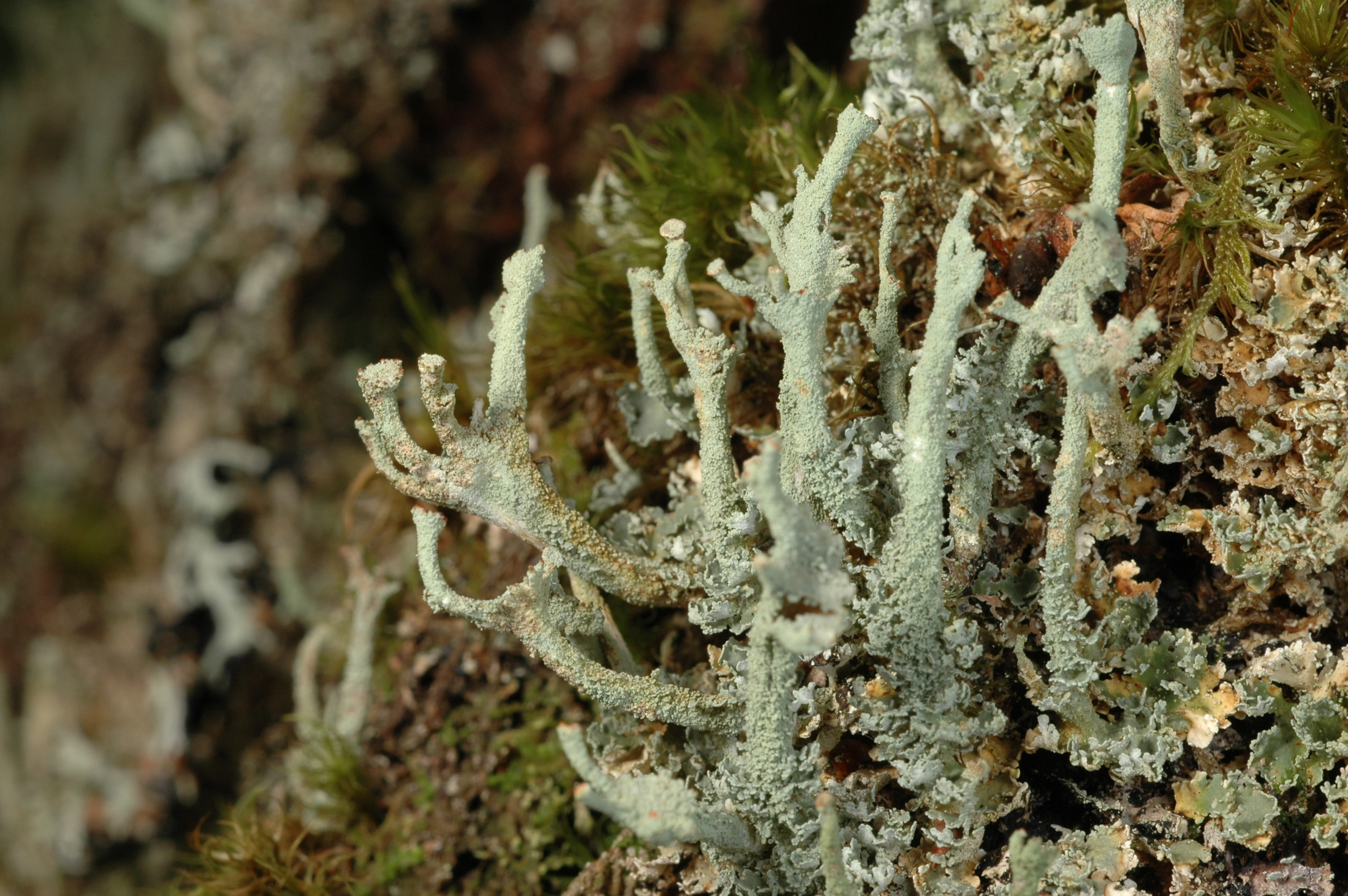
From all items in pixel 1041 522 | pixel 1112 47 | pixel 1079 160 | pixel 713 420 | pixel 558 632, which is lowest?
pixel 1041 522

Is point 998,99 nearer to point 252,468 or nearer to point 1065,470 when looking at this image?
point 1065,470

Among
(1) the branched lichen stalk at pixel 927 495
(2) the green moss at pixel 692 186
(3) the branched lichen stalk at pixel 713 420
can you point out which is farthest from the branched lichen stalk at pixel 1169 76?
(3) the branched lichen stalk at pixel 713 420

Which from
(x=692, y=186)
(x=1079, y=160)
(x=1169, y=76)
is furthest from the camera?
(x=692, y=186)

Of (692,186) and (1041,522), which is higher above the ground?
(692,186)

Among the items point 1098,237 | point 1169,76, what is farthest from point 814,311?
point 1169,76

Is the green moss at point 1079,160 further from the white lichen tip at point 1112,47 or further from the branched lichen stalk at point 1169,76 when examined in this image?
the white lichen tip at point 1112,47

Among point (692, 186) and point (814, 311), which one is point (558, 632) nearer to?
point (814, 311)

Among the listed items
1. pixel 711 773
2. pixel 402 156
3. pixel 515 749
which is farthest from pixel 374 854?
pixel 402 156

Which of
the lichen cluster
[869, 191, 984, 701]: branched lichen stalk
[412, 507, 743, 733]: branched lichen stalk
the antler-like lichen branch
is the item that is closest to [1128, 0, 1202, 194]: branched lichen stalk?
the lichen cluster
